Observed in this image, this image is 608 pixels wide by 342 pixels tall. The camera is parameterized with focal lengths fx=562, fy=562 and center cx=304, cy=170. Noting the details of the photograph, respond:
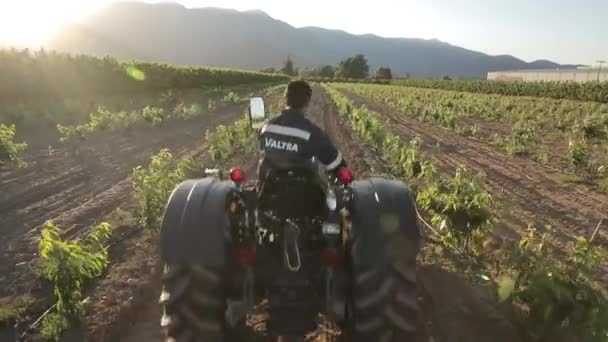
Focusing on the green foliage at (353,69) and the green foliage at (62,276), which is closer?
the green foliage at (62,276)

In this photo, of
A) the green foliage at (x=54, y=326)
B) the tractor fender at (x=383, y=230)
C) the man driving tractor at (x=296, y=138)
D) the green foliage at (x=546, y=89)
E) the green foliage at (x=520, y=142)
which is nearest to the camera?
the tractor fender at (x=383, y=230)

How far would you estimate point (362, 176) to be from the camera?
32.3 feet

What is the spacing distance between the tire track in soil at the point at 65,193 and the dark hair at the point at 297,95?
3195 mm

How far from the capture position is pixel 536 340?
4.09 m

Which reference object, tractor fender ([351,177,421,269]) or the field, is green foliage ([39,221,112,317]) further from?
tractor fender ([351,177,421,269])

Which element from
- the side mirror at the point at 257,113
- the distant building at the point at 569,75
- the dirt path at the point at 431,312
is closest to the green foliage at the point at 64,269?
the dirt path at the point at 431,312

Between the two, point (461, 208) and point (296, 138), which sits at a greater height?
point (296, 138)

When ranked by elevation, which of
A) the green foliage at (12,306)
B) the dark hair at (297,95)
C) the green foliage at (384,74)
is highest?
the dark hair at (297,95)

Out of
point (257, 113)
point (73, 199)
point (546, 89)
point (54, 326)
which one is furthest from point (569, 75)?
point (54, 326)

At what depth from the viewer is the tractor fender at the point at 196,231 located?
3260 mm

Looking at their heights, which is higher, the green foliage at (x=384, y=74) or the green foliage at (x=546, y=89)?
the green foliage at (x=546, y=89)

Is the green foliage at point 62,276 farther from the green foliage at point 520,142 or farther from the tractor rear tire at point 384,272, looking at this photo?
the green foliage at point 520,142

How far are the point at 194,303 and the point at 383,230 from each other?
120 cm

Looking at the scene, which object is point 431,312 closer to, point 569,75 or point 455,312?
point 455,312
